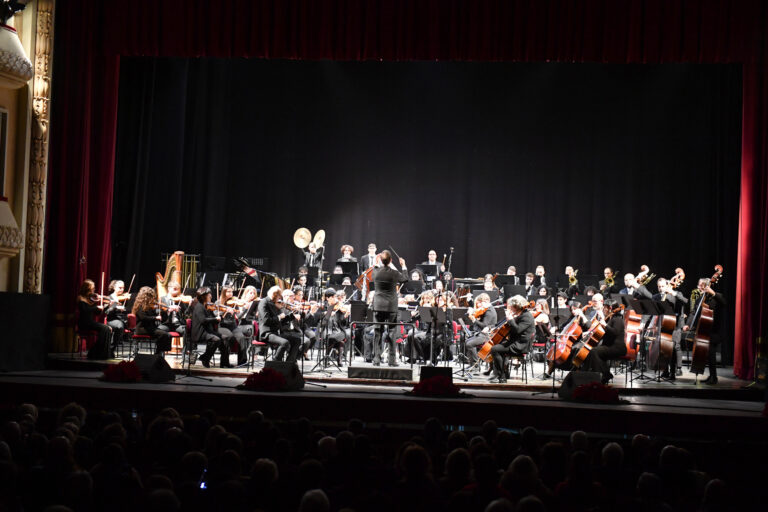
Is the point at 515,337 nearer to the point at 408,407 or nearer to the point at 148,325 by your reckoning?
the point at 408,407

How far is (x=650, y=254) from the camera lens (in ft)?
56.5

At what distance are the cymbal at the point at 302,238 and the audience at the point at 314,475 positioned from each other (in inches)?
470

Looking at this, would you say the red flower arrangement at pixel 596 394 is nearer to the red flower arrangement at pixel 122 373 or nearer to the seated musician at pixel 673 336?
the seated musician at pixel 673 336

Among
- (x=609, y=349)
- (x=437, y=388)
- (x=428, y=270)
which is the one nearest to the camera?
(x=437, y=388)

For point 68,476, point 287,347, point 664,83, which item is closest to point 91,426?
point 68,476

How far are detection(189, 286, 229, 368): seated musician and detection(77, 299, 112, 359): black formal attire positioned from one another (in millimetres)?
1224

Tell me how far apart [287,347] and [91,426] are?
568 cm

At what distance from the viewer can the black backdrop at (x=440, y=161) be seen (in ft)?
55.7

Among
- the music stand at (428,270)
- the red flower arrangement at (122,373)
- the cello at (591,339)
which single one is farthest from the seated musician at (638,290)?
the red flower arrangement at (122,373)

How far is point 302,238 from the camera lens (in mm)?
17516

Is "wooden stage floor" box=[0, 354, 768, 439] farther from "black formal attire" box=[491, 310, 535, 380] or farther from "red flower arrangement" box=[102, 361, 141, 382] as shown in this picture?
"black formal attire" box=[491, 310, 535, 380]

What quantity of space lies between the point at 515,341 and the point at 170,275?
22.1ft

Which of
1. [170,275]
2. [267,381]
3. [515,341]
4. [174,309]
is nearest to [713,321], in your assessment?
[515,341]

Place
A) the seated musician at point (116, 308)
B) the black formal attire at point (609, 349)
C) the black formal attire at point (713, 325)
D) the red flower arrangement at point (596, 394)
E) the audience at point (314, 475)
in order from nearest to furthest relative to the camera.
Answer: the audience at point (314, 475)
the red flower arrangement at point (596, 394)
the black formal attire at point (609, 349)
the black formal attire at point (713, 325)
the seated musician at point (116, 308)
